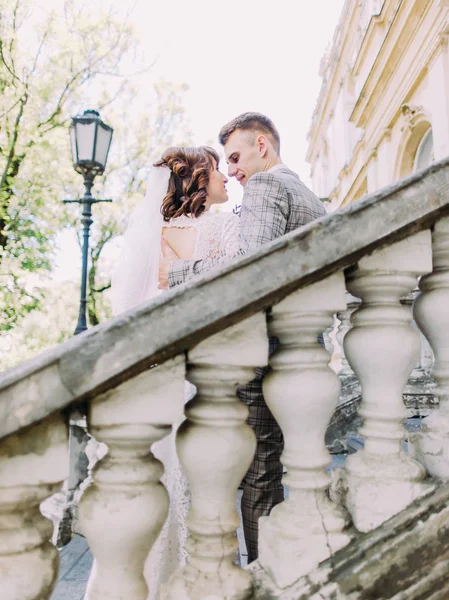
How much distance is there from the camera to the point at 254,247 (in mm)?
1929

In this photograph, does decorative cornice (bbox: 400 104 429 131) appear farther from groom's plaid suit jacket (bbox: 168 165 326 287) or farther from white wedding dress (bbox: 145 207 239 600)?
white wedding dress (bbox: 145 207 239 600)

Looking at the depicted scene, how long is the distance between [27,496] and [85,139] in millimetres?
5317

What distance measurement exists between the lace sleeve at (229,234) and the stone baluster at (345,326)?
1.96 ft

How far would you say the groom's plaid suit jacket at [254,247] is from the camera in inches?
77.1

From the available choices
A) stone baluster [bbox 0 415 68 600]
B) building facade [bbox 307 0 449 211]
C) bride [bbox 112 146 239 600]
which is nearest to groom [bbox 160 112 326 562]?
bride [bbox 112 146 239 600]

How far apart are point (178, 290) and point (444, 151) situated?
7.27 m

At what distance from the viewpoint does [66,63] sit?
12789 mm

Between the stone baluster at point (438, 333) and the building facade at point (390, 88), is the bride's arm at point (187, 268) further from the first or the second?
the building facade at point (390, 88)

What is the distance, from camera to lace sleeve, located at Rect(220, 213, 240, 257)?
2.33 metres

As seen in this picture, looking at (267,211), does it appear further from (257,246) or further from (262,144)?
(262,144)

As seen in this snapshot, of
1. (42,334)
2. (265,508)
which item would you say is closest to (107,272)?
(42,334)

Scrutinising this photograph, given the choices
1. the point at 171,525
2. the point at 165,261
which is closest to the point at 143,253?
the point at 165,261

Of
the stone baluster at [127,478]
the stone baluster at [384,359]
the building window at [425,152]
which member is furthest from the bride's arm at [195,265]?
the building window at [425,152]

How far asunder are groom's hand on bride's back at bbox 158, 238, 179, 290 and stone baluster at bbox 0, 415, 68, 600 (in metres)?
1.60
